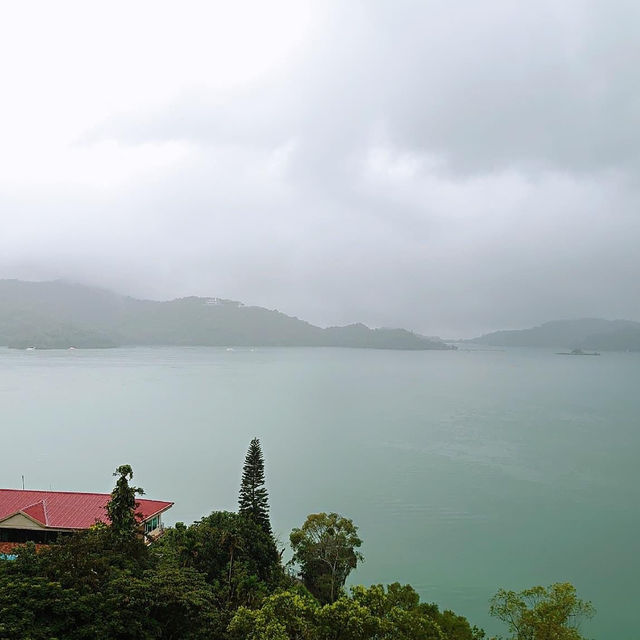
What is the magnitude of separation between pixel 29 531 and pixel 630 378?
108 meters

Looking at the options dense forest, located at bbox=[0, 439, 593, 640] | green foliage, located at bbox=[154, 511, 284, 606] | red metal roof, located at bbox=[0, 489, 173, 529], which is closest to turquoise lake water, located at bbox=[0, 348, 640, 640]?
A: green foliage, located at bbox=[154, 511, 284, 606]

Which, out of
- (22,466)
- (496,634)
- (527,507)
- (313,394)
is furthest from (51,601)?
(313,394)

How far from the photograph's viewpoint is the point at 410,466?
34.9 meters

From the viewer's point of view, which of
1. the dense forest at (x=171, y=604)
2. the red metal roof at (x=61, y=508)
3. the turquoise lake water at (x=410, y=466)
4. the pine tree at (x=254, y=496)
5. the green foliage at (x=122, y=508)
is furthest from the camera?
the turquoise lake water at (x=410, y=466)

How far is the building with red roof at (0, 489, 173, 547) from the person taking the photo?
1511 centimetres

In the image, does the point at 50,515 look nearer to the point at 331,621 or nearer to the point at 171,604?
the point at 171,604

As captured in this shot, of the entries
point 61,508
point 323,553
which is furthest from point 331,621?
point 61,508

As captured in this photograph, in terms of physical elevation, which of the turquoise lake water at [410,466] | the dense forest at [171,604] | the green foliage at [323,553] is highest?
the dense forest at [171,604]

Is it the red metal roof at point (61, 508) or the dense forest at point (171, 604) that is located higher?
the dense forest at point (171, 604)

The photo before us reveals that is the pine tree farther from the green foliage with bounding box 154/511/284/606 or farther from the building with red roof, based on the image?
the building with red roof

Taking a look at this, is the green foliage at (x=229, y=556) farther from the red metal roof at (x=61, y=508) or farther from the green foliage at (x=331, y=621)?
the green foliage at (x=331, y=621)

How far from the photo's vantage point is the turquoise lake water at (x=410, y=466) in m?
20.5

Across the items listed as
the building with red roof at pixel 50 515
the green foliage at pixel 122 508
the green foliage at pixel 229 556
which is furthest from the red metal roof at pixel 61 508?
the green foliage at pixel 122 508

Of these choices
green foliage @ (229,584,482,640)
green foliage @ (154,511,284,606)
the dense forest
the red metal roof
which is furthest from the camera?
the red metal roof
